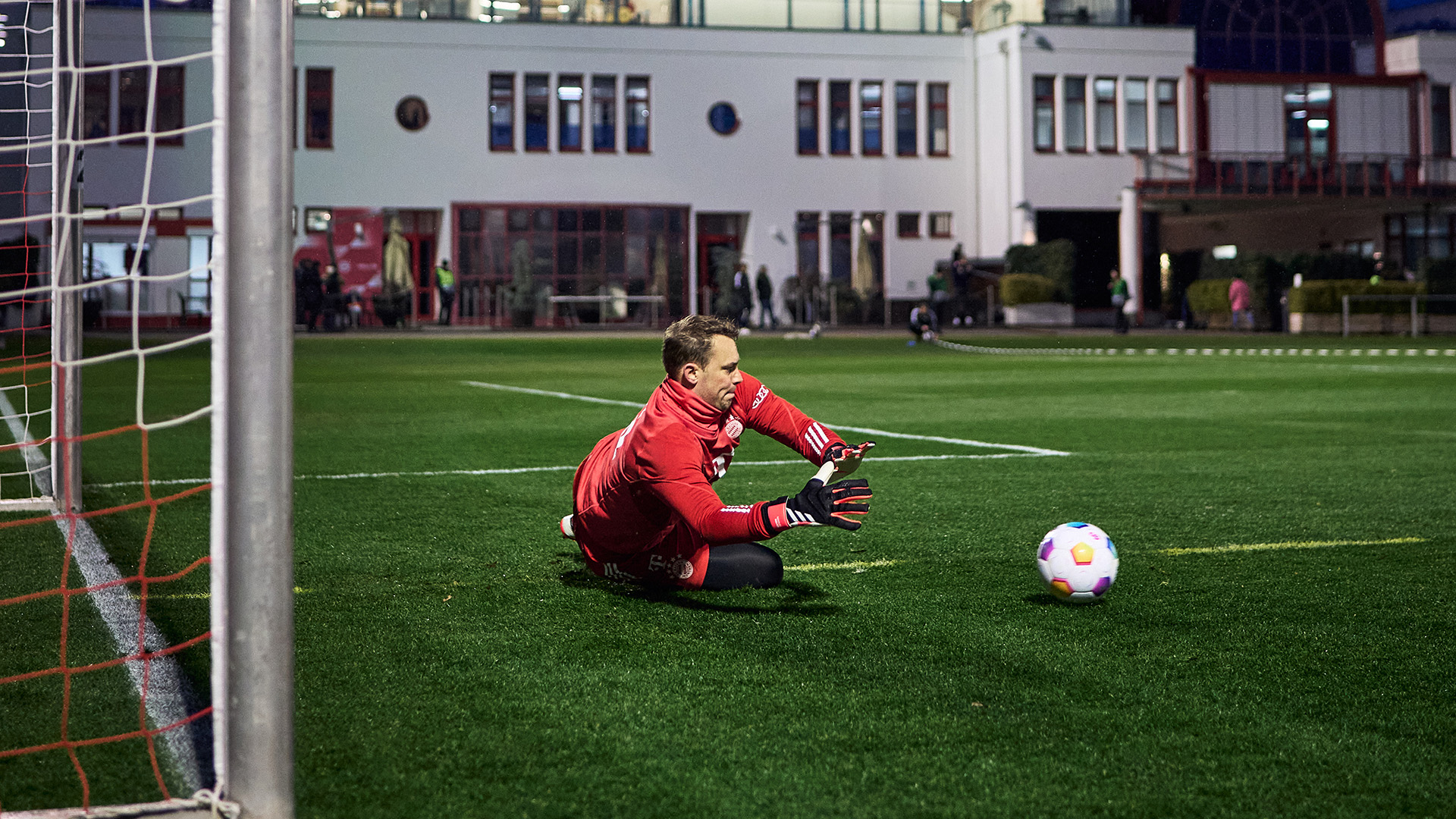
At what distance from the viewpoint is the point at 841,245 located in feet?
148

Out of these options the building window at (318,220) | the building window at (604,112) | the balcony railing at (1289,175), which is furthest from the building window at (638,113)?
the balcony railing at (1289,175)

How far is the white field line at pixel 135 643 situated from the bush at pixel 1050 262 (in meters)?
37.2

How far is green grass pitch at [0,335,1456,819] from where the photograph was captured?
272cm

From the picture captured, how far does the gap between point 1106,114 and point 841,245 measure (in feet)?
29.6

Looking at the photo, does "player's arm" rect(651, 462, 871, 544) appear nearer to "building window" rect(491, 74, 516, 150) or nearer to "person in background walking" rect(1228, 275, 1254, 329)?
"person in background walking" rect(1228, 275, 1254, 329)

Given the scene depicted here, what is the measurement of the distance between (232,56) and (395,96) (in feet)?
135

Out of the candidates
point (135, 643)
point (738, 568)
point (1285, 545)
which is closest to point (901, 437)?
point (1285, 545)

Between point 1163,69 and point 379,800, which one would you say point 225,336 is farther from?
point 1163,69

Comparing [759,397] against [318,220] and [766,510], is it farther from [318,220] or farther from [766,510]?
[318,220]

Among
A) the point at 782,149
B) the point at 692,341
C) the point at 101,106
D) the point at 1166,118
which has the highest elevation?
the point at 1166,118

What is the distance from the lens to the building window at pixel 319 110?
41156 mm

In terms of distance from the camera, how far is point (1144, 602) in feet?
14.5

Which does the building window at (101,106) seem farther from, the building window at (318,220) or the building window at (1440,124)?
the building window at (1440,124)

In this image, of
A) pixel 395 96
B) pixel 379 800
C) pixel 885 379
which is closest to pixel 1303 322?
pixel 885 379
